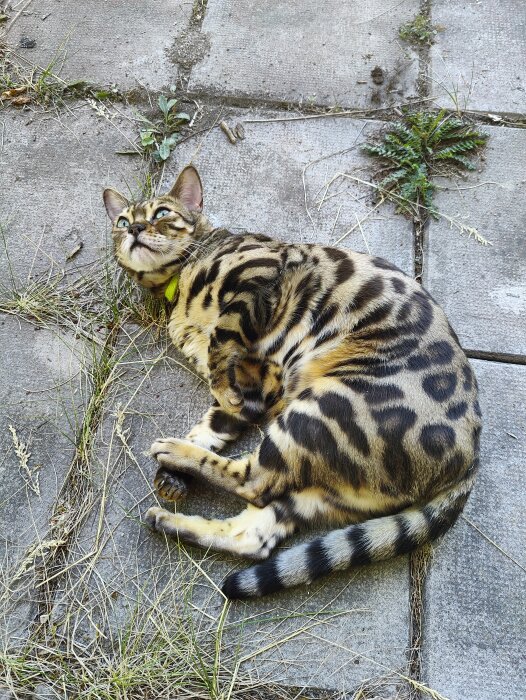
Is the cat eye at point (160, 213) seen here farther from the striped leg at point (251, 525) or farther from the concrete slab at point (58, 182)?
the striped leg at point (251, 525)

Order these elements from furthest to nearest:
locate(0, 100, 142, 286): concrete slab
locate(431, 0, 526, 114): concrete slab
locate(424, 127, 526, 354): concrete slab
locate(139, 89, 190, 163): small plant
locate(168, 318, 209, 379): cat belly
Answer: locate(431, 0, 526, 114): concrete slab, locate(139, 89, 190, 163): small plant, locate(0, 100, 142, 286): concrete slab, locate(424, 127, 526, 354): concrete slab, locate(168, 318, 209, 379): cat belly

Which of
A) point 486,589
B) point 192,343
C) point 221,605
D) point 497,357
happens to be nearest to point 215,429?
point 192,343

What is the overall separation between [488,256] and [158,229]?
5.27 ft

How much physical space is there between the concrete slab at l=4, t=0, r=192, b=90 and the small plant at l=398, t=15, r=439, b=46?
1.39 meters

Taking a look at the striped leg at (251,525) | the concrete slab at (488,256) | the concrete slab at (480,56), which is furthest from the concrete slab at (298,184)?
the striped leg at (251,525)

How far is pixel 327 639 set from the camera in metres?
2.14

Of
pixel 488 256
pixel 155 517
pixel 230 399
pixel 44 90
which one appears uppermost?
pixel 44 90

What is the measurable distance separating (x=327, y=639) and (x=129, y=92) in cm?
315

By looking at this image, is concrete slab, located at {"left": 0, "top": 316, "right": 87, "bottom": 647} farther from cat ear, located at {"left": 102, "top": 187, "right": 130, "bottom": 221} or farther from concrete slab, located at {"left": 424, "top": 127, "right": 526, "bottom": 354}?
concrete slab, located at {"left": 424, "top": 127, "right": 526, "bottom": 354}

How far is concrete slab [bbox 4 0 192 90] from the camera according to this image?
3.85 m

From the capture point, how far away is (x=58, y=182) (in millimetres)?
3414

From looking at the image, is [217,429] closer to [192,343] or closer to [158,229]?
[192,343]

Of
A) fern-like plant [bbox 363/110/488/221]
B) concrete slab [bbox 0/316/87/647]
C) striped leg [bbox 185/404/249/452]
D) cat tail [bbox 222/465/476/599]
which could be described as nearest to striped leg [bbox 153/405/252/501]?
striped leg [bbox 185/404/249/452]

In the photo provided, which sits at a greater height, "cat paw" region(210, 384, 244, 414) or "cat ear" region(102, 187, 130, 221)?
"cat ear" region(102, 187, 130, 221)
